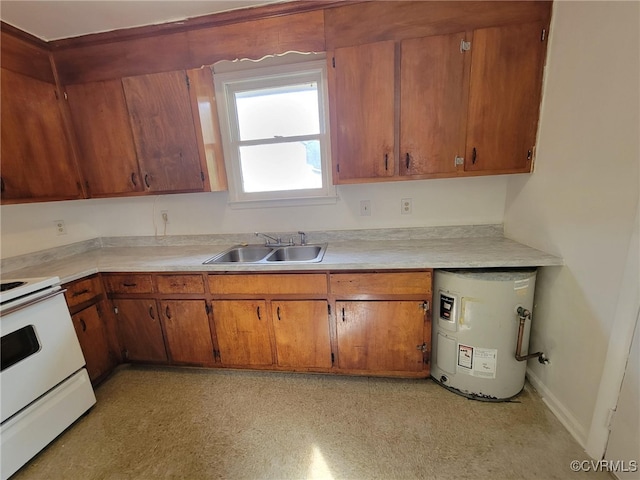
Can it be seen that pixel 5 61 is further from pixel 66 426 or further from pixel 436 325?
pixel 436 325

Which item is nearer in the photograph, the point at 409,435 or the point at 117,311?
the point at 409,435

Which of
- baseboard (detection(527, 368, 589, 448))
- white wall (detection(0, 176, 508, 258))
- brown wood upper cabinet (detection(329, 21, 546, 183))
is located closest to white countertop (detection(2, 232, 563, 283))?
white wall (detection(0, 176, 508, 258))

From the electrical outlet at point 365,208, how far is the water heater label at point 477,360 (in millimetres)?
1118

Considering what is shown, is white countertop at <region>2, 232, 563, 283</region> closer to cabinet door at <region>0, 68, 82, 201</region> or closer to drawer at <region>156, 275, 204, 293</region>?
drawer at <region>156, 275, 204, 293</region>

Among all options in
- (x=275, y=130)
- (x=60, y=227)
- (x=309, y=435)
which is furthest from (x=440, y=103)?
(x=60, y=227)

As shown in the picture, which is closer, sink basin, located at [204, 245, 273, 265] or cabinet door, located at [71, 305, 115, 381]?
cabinet door, located at [71, 305, 115, 381]

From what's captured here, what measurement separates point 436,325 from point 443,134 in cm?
123

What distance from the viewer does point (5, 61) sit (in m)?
1.72

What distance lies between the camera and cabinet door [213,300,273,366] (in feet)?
6.18

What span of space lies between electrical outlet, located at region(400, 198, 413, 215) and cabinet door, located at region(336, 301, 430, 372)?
2.50 ft

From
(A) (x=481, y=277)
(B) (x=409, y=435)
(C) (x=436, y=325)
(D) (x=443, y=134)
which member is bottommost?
(B) (x=409, y=435)

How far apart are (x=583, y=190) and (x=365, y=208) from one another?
4.15 feet

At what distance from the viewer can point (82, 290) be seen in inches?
73.5

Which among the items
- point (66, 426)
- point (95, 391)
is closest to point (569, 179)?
point (66, 426)
